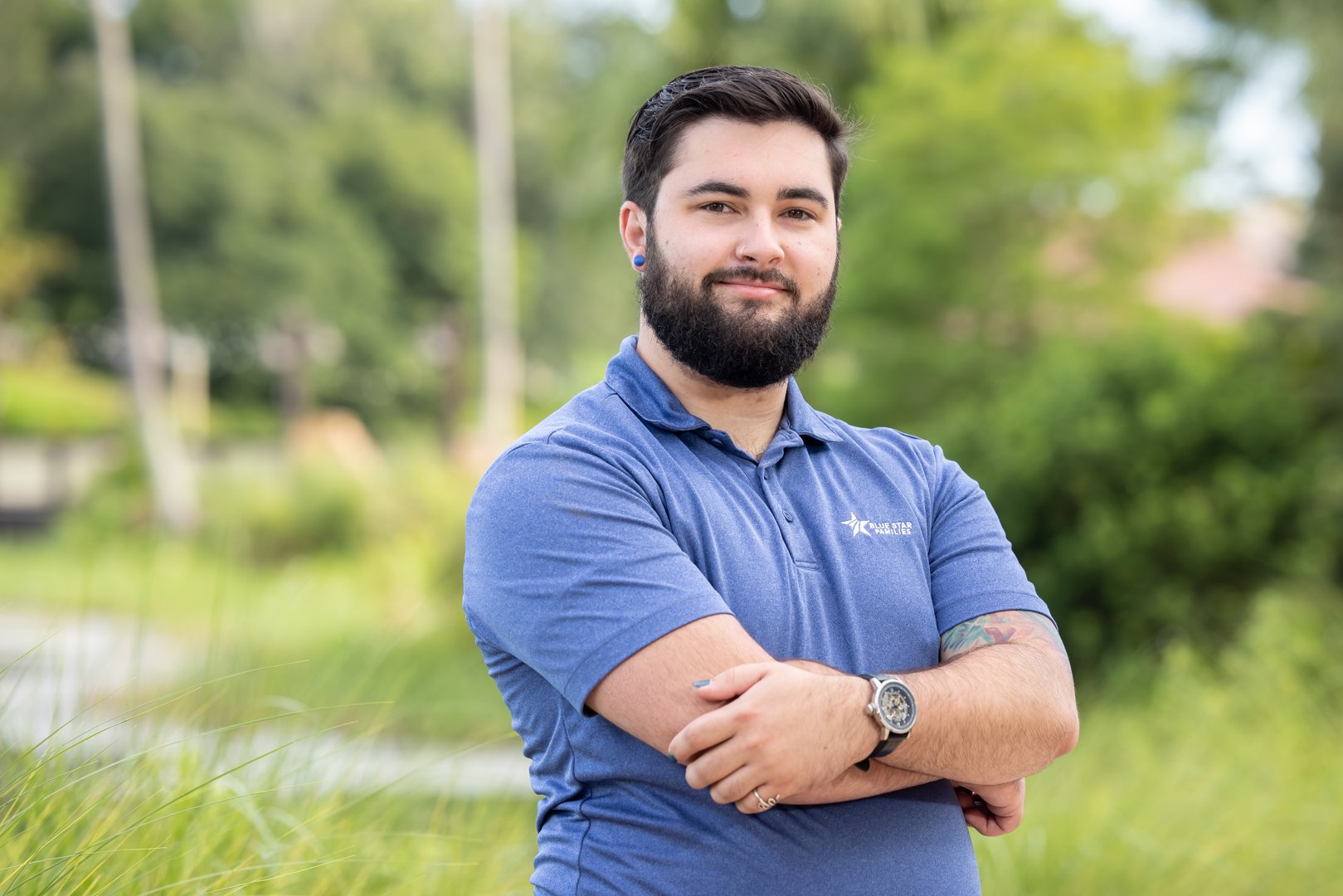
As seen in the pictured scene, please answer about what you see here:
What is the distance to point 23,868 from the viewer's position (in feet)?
7.54

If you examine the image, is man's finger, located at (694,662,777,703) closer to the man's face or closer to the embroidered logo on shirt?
the embroidered logo on shirt

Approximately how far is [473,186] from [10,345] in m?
13.3

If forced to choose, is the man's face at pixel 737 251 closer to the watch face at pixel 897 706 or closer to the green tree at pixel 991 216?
the watch face at pixel 897 706

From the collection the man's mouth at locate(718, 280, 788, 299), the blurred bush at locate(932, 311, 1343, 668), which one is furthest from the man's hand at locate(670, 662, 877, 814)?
the blurred bush at locate(932, 311, 1343, 668)

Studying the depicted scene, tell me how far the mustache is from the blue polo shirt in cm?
20

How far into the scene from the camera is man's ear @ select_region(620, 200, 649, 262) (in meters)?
2.50

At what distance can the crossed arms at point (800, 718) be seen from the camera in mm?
1979

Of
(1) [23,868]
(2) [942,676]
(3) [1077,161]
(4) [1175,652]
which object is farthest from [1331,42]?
(1) [23,868]

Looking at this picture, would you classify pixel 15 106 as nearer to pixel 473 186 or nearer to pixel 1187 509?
pixel 473 186

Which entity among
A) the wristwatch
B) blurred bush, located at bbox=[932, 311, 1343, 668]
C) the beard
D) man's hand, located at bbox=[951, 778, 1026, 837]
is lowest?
man's hand, located at bbox=[951, 778, 1026, 837]

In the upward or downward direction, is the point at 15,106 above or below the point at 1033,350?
above

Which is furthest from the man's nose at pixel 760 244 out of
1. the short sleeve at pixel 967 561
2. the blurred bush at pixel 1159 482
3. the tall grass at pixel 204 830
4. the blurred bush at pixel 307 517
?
the blurred bush at pixel 307 517

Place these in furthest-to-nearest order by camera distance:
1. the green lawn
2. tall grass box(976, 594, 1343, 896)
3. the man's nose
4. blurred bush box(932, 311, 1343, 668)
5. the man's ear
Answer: blurred bush box(932, 311, 1343, 668) → tall grass box(976, 594, 1343, 896) → the green lawn → the man's ear → the man's nose

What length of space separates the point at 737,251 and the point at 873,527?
1.68 feet
